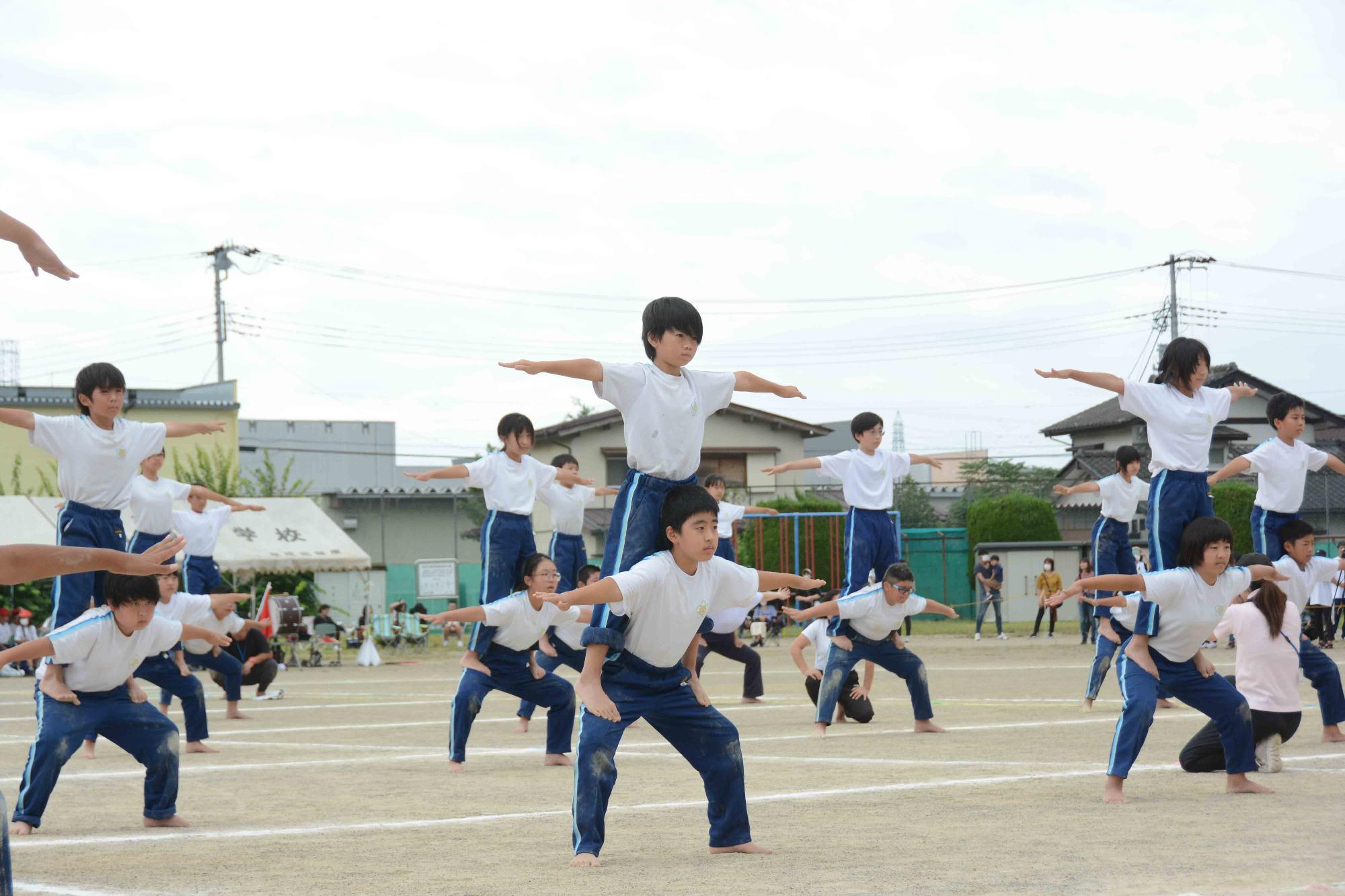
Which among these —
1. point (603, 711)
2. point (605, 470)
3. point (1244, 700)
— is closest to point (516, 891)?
point (603, 711)

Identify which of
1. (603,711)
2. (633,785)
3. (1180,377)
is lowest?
(633,785)

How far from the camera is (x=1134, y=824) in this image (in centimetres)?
714

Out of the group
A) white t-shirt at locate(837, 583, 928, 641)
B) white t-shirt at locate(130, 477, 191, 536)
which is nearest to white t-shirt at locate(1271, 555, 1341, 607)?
white t-shirt at locate(837, 583, 928, 641)

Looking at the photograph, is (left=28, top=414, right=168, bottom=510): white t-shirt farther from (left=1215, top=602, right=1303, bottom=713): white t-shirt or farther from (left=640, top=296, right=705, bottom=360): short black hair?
(left=1215, top=602, right=1303, bottom=713): white t-shirt

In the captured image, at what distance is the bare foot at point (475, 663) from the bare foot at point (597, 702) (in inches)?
180

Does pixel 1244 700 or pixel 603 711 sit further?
pixel 1244 700

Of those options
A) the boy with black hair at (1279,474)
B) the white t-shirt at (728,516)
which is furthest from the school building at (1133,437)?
the boy with black hair at (1279,474)

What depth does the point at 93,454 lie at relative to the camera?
396 inches

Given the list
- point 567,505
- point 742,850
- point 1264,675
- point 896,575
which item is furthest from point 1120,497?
point 742,850

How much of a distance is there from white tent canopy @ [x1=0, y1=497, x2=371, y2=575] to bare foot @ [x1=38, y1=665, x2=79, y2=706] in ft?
69.2

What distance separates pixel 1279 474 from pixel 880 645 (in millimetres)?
3511

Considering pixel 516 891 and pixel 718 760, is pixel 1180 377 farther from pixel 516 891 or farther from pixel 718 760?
pixel 516 891

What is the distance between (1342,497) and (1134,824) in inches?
1773

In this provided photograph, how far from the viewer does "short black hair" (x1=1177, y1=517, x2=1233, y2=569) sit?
8445 mm
